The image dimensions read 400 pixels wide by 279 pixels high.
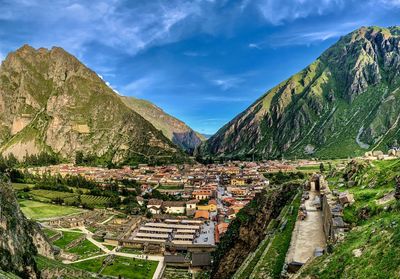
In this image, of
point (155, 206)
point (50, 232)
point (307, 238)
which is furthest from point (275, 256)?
point (155, 206)

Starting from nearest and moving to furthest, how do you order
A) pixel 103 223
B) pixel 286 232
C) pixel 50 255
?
pixel 286 232
pixel 50 255
pixel 103 223

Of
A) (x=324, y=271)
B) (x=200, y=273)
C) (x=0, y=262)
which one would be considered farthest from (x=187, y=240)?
(x=324, y=271)

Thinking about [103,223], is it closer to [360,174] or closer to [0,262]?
[0,262]

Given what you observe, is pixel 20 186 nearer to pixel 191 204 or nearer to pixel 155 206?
pixel 155 206

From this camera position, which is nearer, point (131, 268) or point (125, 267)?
point (131, 268)

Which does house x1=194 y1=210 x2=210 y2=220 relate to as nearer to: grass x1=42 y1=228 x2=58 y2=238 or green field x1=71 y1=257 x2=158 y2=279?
green field x1=71 y1=257 x2=158 y2=279

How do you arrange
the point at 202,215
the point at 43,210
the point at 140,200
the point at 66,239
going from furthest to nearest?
1. the point at 140,200
2. the point at 43,210
3. the point at 202,215
4. the point at 66,239

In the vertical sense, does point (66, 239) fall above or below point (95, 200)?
below

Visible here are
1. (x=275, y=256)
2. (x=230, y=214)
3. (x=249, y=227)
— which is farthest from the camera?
(x=230, y=214)
